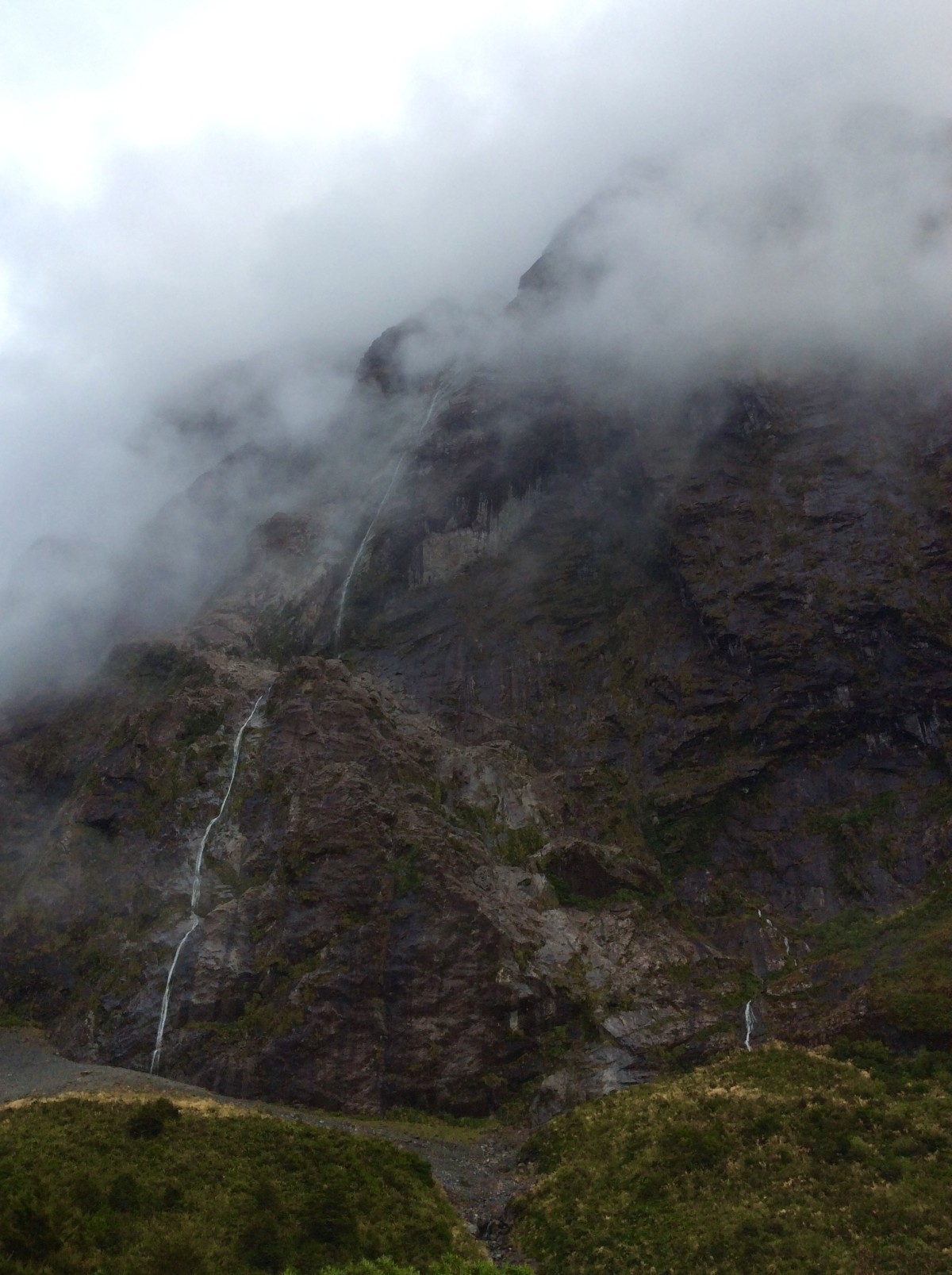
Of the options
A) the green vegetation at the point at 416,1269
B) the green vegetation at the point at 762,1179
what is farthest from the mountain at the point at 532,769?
the green vegetation at the point at 416,1269

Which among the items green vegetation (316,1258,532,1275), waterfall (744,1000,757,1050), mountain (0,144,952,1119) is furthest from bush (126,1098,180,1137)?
waterfall (744,1000,757,1050)

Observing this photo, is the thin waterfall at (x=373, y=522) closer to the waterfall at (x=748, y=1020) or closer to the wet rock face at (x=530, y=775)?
the wet rock face at (x=530, y=775)

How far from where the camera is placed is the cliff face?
57625 millimetres

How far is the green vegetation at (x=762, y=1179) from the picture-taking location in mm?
30469

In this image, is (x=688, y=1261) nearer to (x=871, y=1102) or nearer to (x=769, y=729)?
(x=871, y=1102)

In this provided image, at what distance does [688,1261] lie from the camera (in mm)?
31422

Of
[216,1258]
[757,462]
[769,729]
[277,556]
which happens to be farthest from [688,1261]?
[277,556]

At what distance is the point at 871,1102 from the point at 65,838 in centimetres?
6105

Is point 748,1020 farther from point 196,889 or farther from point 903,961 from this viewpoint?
point 196,889

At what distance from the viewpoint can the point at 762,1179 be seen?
34719mm

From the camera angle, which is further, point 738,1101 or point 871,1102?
point 738,1101

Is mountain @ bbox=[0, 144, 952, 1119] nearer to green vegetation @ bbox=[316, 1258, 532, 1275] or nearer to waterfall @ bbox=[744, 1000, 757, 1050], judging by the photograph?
waterfall @ bbox=[744, 1000, 757, 1050]

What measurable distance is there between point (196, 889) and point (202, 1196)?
124 feet

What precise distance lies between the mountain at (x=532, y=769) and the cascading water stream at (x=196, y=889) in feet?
0.70
